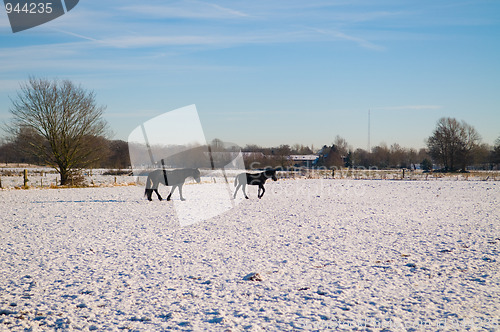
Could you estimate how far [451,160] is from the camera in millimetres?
66250

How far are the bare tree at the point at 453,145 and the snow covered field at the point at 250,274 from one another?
61690 millimetres

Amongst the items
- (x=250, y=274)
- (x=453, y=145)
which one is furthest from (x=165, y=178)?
(x=453, y=145)

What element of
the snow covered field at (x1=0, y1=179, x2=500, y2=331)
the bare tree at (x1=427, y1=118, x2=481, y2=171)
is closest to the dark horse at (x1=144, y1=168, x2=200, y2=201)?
the snow covered field at (x1=0, y1=179, x2=500, y2=331)

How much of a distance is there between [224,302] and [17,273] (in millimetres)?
3884

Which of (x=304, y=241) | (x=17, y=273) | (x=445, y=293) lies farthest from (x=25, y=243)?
(x=445, y=293)

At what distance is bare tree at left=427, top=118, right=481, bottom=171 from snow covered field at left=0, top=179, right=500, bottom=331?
202ft

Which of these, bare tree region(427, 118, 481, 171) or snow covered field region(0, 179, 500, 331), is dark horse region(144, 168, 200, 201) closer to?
snow covered field region(0, 179, 500, 331)

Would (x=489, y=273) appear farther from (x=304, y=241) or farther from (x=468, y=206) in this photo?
(x=468, y=206)

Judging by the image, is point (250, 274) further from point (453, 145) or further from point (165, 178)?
point (453, 145)

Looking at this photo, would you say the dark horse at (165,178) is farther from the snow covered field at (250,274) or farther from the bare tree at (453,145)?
the bare tree at (453,145)

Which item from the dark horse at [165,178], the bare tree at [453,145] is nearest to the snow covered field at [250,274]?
the dark horse at [165,178]

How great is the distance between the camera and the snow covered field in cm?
462

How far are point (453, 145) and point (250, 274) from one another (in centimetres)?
7098

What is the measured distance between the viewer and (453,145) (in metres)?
66.7
